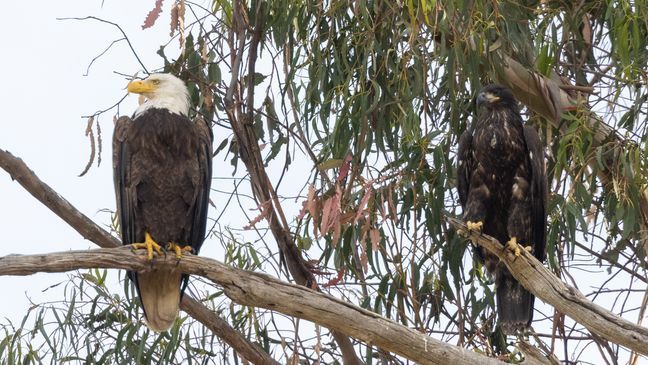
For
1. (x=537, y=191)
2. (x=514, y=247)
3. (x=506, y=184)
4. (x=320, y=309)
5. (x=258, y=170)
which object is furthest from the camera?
(x=258, y=170)

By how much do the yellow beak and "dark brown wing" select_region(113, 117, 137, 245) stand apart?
264mm

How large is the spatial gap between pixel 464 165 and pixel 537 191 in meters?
0.33

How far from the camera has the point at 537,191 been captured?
533cm

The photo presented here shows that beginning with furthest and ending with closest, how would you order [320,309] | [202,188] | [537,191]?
[537,191], [202,188], [320,309]

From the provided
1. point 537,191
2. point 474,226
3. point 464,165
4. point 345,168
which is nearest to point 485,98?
point 464,165

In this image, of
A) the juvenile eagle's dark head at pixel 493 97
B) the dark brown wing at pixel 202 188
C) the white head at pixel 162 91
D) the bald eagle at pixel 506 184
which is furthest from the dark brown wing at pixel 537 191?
the white head at pixel 162 91

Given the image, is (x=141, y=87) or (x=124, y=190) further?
(x=141, y=87)

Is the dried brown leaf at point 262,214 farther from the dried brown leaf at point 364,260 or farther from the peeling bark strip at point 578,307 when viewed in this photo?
the peeling bark strip at point 578,307

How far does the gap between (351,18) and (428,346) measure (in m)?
1.87

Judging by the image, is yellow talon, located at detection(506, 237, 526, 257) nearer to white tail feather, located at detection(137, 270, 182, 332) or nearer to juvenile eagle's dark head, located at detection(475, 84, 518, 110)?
juvenile eagle's dark head, located at detection(475, 84, 518, 110)

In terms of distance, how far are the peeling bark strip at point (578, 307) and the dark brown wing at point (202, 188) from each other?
1.29 meters

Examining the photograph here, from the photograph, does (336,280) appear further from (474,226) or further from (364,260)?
(474,226)

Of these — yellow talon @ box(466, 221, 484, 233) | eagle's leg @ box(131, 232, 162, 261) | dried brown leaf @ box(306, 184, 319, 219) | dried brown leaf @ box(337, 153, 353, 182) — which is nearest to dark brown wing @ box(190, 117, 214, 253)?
eagle's leg @ box(131, 232, 162, 261)

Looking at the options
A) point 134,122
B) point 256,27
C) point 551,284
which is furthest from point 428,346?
point 256,27
